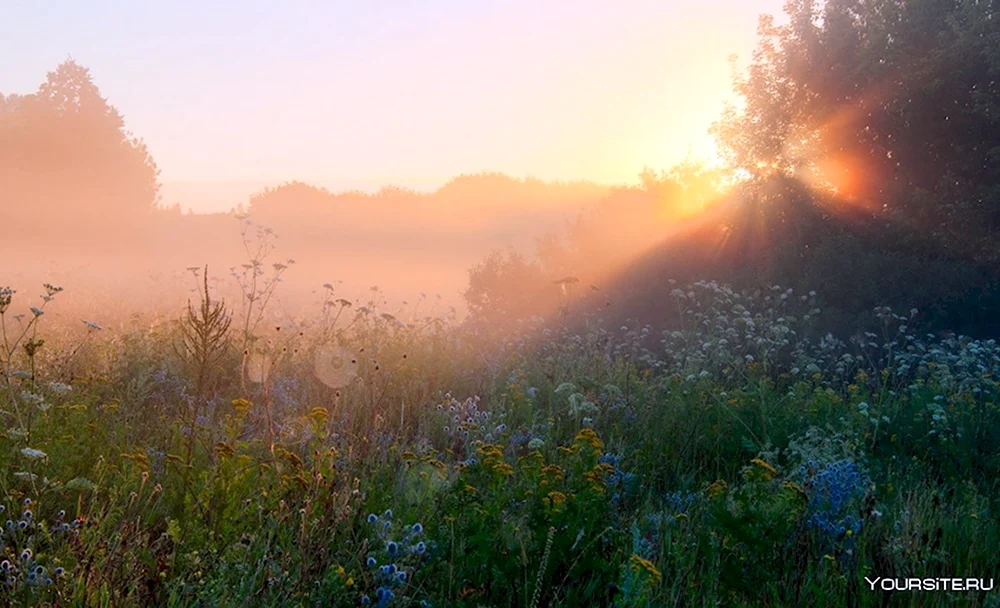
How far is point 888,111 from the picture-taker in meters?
13.9

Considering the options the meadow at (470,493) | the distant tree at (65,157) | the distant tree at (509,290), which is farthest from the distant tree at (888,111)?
the distant tree at (65,157)

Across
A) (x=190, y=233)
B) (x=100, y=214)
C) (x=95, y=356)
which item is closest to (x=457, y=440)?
(x=95, y=356)

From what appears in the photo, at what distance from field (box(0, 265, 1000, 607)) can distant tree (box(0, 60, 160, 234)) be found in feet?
89.0

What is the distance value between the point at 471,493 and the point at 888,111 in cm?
1358

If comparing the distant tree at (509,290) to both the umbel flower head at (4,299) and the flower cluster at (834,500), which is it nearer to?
the flower cluster at (834,500)

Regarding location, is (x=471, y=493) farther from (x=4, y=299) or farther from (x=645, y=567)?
(x=4, y=299)

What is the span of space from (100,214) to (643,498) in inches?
1250

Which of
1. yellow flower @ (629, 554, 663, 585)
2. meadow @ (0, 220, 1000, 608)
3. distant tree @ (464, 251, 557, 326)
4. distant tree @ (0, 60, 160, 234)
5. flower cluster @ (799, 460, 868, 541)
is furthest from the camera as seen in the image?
distant tree @ (0, 60, 160, 234)

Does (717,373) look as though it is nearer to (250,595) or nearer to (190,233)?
(250,595)

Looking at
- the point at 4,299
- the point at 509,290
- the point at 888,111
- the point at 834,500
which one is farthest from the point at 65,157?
the point at 834,500

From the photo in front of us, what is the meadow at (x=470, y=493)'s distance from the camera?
2828 mm

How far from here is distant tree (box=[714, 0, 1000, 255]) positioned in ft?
42.6

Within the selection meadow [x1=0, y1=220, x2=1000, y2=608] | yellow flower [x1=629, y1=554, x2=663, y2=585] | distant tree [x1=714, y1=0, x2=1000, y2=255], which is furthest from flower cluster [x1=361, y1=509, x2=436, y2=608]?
distant tree [x1=714, y1=0, x2=1000, y2=255]

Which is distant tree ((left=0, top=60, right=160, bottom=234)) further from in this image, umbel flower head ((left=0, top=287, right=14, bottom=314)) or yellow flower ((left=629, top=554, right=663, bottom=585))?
yellow flower ((left=629, top=554, right=663, bottom=585))
